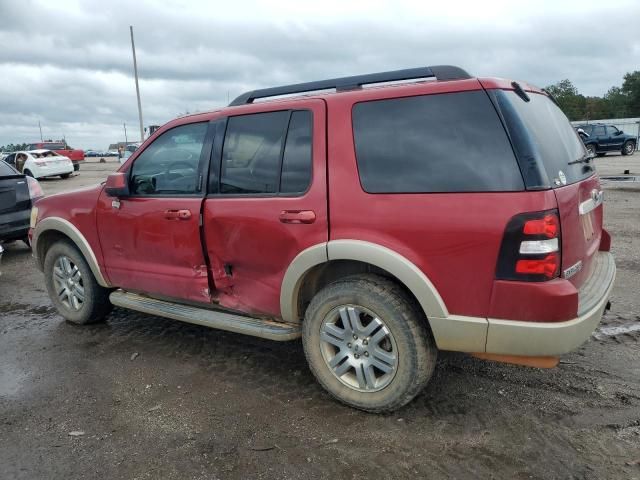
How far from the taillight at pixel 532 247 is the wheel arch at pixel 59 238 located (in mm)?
3344

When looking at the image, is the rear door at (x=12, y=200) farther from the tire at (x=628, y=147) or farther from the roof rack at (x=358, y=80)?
the tire at (x=628, y=147)

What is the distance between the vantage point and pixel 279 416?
3.05 metres

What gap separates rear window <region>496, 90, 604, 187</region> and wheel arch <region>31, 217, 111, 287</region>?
137 inches

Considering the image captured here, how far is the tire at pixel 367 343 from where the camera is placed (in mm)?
2811

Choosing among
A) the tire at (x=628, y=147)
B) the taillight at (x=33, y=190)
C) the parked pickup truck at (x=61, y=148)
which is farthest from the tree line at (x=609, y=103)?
the taillight at (x=33, y=190)

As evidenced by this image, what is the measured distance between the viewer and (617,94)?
7388 centimetres

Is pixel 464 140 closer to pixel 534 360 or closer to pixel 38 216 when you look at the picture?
pixel 534 360

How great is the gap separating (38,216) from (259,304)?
265 cm

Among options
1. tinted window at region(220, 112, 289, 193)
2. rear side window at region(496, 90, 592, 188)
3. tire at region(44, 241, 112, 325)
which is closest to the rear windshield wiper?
rear side window at region(496, 90, 592, 188)

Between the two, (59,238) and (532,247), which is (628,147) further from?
(59,238)

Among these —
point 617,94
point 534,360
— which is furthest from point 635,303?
point 617,94

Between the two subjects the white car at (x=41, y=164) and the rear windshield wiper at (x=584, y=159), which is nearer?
the rear windshield wiper at (x=584, y=159)

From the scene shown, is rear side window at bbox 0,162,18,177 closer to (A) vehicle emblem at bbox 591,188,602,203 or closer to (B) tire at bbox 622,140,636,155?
(A) vehicle emblem at bbox 591,188,602,203

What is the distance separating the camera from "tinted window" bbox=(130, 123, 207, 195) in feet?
12.1
